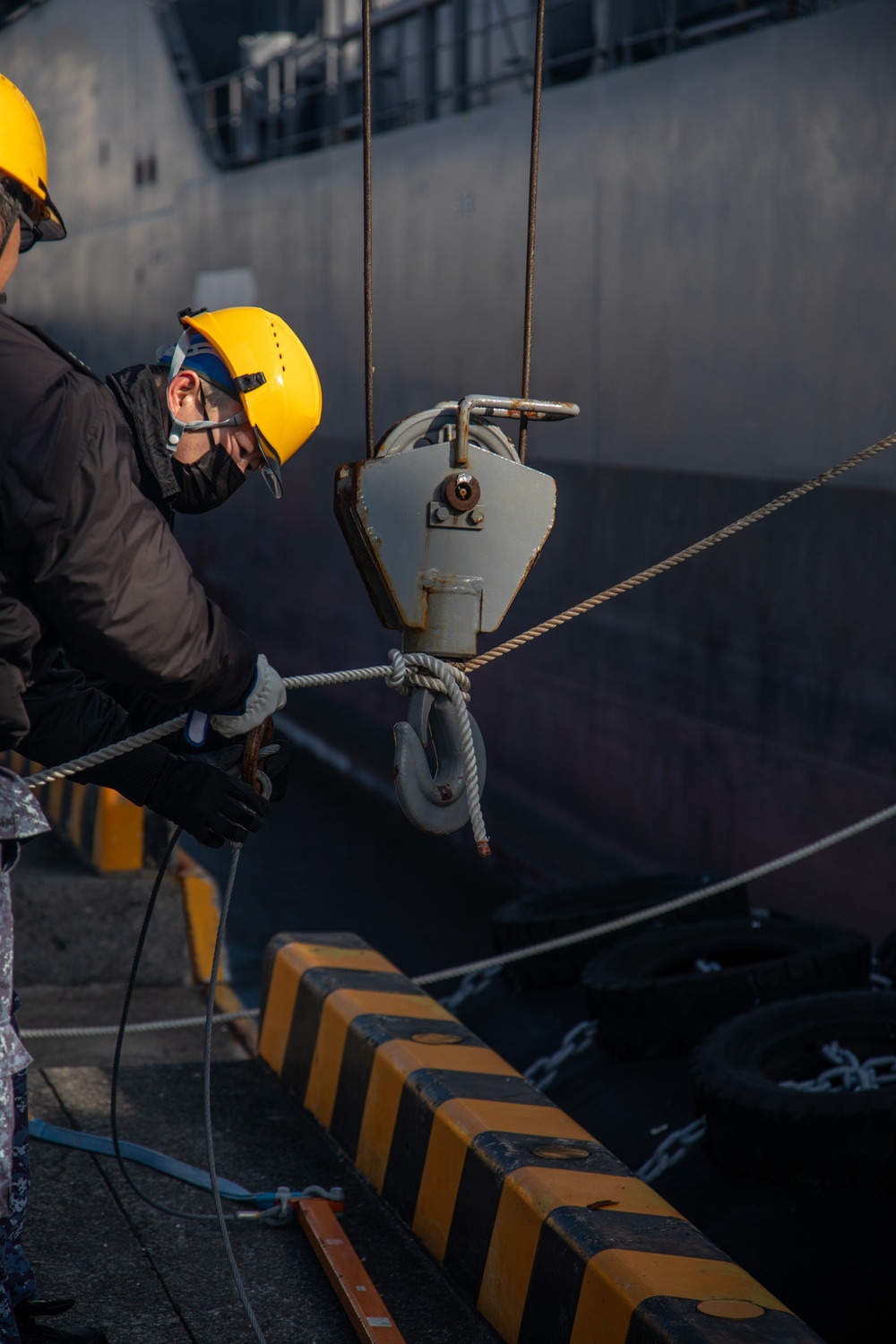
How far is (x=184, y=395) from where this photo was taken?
2.44m

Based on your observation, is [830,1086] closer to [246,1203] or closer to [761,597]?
[246,1203]

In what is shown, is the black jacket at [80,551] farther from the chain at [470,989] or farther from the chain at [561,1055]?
the chain at [470,989]

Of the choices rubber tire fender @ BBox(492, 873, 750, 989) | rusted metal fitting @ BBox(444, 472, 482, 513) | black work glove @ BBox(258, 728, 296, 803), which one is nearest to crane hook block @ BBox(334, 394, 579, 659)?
rusted metal fitting @ BBox(444, 472, 482, 513)

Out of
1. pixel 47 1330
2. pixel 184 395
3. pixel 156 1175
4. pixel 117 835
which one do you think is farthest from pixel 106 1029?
pixel 184 395

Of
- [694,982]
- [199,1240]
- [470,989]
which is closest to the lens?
[199,1240]

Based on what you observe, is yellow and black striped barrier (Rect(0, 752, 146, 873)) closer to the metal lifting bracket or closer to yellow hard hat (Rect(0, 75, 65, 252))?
the metal lifting bracket

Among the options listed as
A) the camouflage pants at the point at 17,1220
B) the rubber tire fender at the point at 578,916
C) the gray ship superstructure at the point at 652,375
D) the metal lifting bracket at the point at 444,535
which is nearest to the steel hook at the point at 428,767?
the metal lifting bracket at the point at 444,535

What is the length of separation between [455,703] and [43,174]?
1.07 meters

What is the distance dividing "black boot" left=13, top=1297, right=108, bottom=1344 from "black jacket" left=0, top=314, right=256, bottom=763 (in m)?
0.98

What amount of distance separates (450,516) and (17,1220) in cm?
131

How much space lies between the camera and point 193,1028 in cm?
391

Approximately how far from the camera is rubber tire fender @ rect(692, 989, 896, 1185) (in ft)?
9.87

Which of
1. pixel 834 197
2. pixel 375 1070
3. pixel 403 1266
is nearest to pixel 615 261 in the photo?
pixel 834 197

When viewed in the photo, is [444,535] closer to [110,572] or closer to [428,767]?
[428,767]
